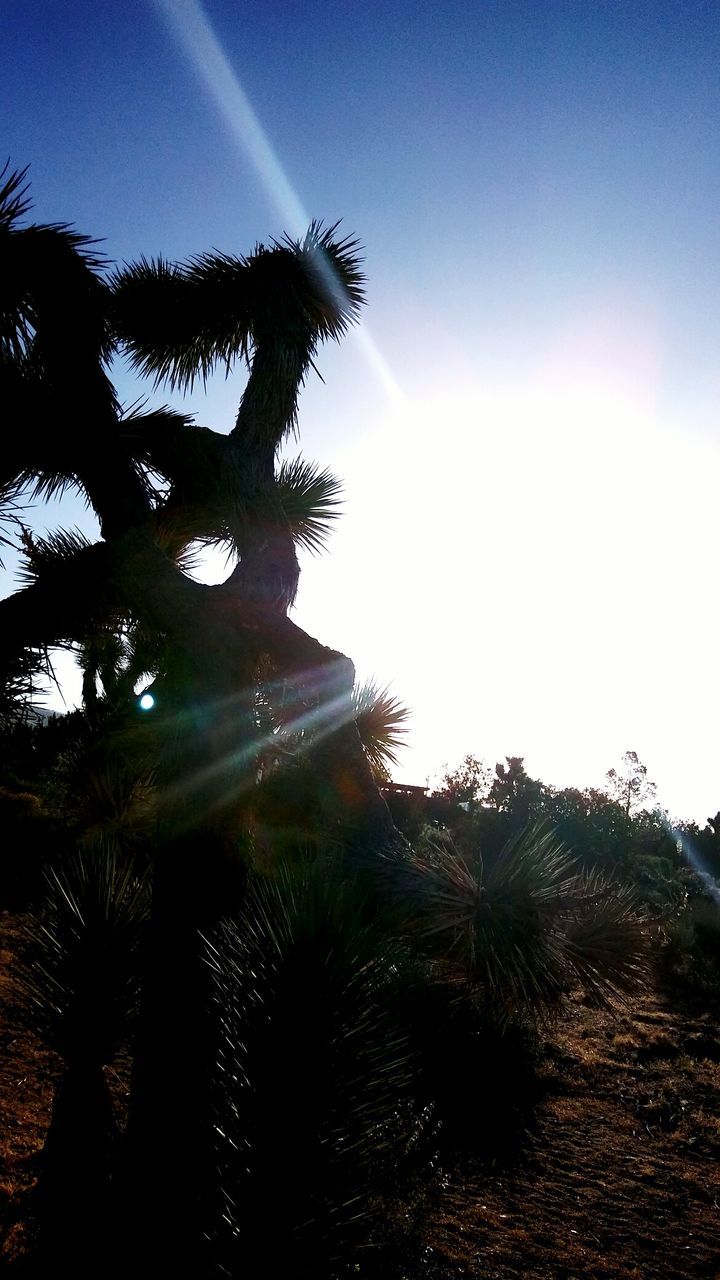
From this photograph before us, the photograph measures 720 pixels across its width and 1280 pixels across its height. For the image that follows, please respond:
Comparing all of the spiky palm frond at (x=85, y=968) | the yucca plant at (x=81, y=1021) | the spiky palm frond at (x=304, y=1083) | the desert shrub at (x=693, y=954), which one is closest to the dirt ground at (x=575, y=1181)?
the yucca plant at (x=81, y=1021)

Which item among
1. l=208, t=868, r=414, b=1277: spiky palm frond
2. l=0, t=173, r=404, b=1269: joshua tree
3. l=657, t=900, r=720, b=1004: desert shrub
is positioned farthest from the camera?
l=657, t=900, r=720, b=1004: desert shrub

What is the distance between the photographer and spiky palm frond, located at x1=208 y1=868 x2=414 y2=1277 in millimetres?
1607

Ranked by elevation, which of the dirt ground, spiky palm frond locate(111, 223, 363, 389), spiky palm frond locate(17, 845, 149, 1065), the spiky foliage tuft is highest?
spiky palm frond locate(111, 223, 363, 389)

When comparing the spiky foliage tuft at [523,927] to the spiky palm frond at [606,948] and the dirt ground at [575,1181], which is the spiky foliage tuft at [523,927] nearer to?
the spiky palm frond at [606,948]

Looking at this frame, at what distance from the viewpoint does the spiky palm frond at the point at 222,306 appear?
14.4 feet

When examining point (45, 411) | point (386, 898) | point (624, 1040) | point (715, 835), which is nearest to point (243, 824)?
point (386, 898)

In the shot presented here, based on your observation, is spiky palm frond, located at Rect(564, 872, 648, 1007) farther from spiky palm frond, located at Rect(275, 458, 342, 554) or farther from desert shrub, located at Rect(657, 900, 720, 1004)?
desert shrub, located at Rect(657, 900, 720, 1004)

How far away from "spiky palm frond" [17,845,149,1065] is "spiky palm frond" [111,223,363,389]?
340 centimetres

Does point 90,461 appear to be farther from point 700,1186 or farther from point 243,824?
point 700,1186

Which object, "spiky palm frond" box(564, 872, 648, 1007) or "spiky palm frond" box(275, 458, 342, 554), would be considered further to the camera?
"spiky palm frond" box(275, 458, 342, 554)

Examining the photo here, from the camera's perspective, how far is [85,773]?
483 cm

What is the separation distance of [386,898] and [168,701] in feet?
3.94

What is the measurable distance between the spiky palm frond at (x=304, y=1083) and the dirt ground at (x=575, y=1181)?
0.80m

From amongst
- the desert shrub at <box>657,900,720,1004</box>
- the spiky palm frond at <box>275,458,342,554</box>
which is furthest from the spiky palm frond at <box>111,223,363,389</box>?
the desert shrub at <box>657,900,720,1004</box>
